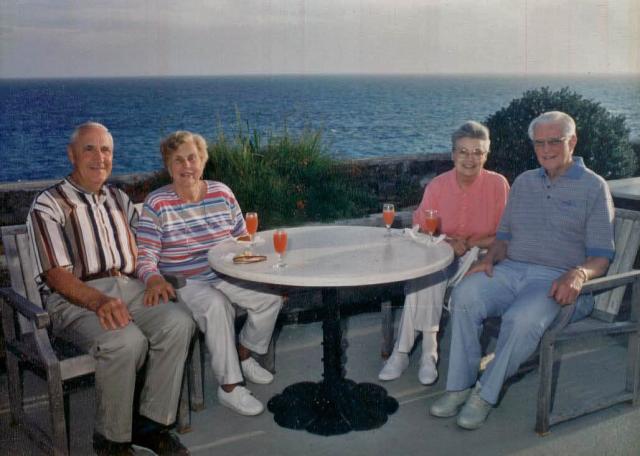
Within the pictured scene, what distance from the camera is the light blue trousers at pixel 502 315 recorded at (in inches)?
110

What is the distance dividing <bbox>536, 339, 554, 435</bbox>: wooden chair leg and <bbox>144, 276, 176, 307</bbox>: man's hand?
5.42 feet

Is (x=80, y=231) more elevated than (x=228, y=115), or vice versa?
(x=80, y=231)

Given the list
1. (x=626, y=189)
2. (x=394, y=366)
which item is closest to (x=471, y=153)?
(x=394, y=366)

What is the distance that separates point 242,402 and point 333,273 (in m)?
0.91

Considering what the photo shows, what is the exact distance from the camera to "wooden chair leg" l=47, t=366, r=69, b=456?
241cm

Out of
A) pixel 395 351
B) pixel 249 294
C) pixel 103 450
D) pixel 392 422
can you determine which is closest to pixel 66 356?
pixel 103 450

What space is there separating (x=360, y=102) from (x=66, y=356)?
68.6m

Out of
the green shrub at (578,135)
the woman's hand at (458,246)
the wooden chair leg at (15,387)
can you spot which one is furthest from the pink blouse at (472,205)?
the green shrub at (578,135)

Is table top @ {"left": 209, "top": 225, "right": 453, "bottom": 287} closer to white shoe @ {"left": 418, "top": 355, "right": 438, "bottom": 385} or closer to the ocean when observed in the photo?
white shoe @ {"left": 418, "top": 355, "right": 438, "bottom": 385}

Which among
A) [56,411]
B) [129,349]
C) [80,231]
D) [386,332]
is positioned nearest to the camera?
[56,411]

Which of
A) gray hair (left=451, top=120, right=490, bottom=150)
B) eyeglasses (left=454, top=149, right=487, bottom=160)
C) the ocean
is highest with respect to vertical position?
gray hair (left=451, top=120, right=490, bottom=150)

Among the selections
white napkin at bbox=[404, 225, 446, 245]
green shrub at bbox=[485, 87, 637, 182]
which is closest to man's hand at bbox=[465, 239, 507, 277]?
white napkin at bbox=[404, 225, 446, 245]

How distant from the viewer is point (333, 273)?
252 cm

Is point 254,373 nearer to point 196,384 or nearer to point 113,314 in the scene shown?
point 196,384
